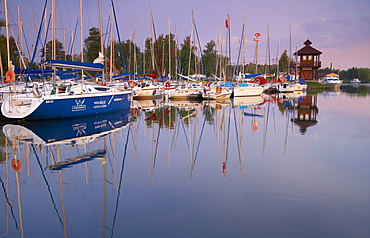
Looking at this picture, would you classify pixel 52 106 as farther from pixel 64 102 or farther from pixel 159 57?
pixel 159 57

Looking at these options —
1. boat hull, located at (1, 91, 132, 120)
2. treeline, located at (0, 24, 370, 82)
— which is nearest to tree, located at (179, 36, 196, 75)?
treeline, located at (0, 24, 370, 82)

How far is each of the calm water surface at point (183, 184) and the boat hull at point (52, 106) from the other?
2942 millimetres

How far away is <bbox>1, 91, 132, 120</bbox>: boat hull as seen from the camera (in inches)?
714

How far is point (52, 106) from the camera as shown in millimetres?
18531

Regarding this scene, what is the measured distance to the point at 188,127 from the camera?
56.4ft

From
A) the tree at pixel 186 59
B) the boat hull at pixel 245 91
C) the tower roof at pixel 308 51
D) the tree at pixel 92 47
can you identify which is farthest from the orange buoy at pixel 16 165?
the tower roof at pixel 308 51

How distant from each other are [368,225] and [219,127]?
37.8 ft

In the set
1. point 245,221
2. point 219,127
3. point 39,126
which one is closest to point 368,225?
point 245,221

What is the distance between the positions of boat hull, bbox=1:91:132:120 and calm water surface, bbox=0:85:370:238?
9.65ft

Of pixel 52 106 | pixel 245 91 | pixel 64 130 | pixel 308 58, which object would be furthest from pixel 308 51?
pixel 64 130

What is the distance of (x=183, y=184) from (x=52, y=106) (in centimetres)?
1241

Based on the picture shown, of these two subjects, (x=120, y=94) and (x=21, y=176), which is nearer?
(x=21, y=176)

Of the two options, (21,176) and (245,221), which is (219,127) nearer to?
(21,176)

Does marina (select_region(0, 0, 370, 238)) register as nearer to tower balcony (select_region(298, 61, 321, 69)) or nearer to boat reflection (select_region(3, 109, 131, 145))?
boat reflection (select_region(3, 109, 131, 145))
